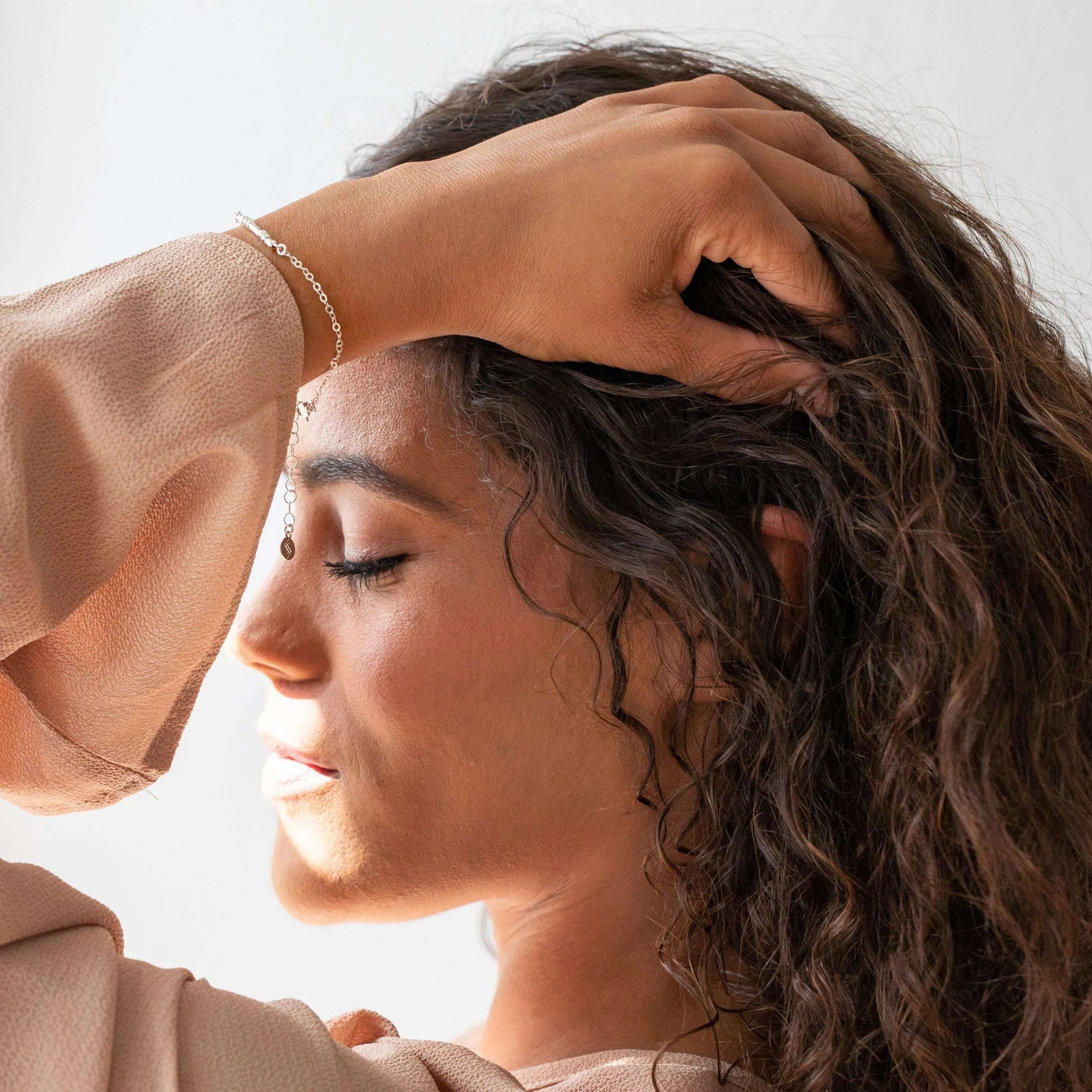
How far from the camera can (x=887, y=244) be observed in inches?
37.8

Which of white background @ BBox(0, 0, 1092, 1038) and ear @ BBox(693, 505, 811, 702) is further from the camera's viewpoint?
white background @ BBox(0, 0, 1092, 1038)

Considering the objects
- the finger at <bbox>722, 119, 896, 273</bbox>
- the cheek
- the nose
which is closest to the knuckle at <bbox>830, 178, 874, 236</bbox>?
the finger at <bbox>722, 119, 896, 273</bbox>

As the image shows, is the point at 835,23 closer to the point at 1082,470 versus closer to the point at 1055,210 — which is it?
the point at 1055,210

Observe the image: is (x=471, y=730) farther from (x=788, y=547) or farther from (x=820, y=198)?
(x=820, y=198)

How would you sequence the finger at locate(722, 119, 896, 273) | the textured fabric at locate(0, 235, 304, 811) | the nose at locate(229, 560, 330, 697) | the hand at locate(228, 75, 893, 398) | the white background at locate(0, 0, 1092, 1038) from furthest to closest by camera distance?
the white background at locate(0, 0, 1092, 1038) < the nose at locate(229, 560, 330, 697) < the finger at locate(722, 119, 896, 273) < the hand at locate(228, 75, 893, 398) < the textured fabric at locate(0, 235, 304, 811)

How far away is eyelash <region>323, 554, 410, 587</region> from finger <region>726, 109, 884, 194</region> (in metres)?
0.39

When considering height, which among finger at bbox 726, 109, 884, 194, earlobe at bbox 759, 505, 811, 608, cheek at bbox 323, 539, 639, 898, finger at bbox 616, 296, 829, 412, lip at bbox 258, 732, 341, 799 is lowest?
lip at bbox 258, 732, 341, 799

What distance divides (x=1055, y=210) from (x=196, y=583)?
122 cm

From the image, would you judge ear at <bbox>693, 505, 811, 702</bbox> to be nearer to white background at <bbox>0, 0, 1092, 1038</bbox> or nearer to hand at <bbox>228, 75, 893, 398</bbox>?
hand at <bbox>228, 75, 893, 398</bbox>

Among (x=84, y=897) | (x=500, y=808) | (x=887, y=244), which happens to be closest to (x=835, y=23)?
(x=887, y=244)

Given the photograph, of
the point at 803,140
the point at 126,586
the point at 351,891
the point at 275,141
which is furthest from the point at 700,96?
the point at 275,141

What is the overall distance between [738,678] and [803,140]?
39cm

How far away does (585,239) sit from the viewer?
0.81 metres

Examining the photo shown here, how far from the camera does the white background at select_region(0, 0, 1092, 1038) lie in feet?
5.15
